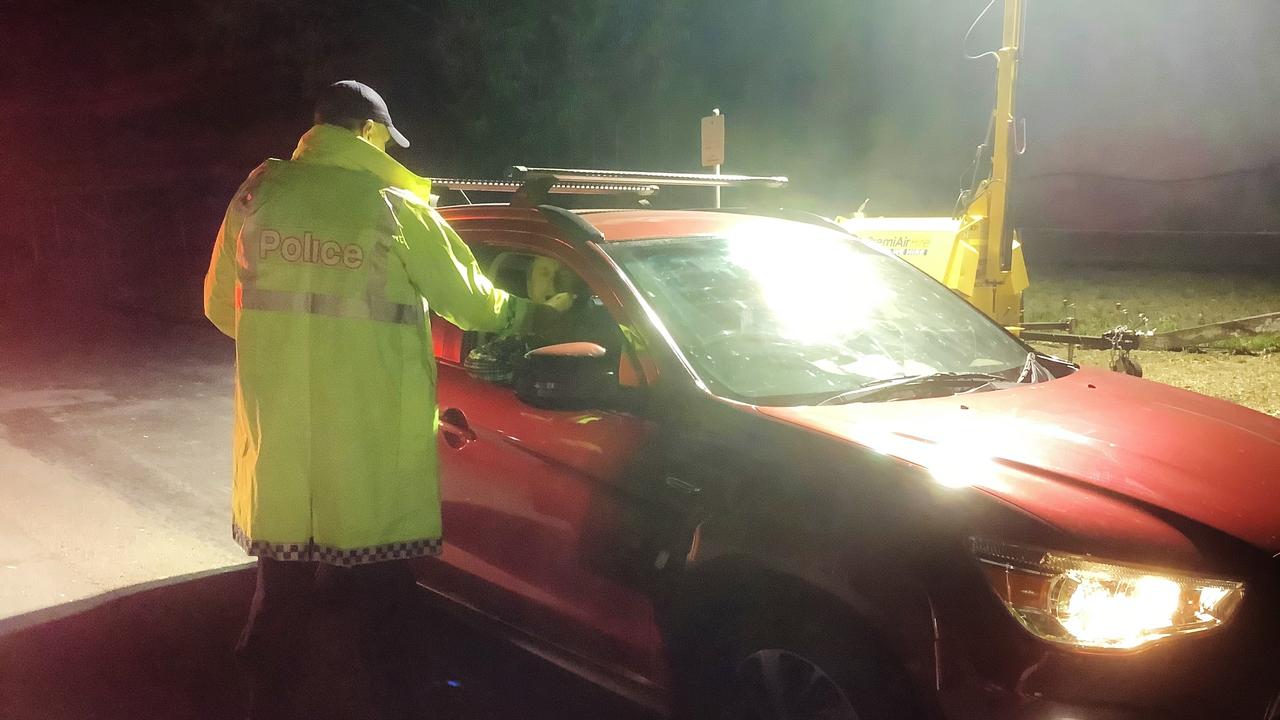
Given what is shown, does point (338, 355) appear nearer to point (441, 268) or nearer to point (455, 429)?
point (441, 268)

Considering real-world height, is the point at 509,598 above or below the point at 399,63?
below

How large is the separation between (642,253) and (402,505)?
1.06m

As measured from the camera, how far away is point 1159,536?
219 centimetres

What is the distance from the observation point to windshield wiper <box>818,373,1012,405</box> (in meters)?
2.90

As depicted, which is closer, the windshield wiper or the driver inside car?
the windshield wiper

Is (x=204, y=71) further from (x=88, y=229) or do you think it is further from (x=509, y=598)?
(x=509, y=598)

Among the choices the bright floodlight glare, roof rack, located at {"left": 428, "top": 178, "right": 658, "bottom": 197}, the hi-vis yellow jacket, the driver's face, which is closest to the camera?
the hi-vis yellow jacket

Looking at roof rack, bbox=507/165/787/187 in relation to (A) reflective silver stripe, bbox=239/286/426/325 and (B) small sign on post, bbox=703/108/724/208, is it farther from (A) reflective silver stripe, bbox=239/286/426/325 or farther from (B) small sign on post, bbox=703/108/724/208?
(B) small sign on post, bbox=703/108/724/208

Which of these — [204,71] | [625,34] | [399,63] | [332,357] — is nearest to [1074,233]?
[625,34]

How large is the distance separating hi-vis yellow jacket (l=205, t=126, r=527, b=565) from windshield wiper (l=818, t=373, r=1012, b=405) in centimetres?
107

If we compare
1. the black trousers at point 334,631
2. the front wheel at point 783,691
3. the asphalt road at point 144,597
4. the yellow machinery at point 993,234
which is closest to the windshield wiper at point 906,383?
the front wheel at point 783,691

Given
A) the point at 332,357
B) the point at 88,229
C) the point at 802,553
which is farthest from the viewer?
the point at 88,229

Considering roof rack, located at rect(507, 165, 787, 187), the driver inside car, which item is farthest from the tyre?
roof rack, located at rect(507, 165, 787, 187)

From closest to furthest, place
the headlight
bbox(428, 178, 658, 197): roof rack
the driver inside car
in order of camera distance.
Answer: the headlight → the driver inside car → bbox(428, 178, 658, 197): roof rack
